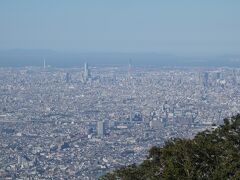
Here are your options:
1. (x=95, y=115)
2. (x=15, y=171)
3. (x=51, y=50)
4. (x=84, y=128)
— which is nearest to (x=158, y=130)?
(x=84, y=128)

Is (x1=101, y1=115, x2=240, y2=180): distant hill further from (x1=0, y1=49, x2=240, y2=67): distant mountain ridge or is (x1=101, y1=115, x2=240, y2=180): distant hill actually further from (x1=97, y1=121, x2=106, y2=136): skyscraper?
(x1=0, y1=49, x2=240, y2=67): distant mountain ridge

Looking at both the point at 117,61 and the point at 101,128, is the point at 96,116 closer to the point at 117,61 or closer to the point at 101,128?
the point at 101,128

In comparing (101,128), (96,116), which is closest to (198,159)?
(101,128)

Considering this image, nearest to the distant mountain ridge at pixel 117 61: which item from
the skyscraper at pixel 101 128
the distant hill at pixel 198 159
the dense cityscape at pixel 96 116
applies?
the dense cityscape at pixel 96 116

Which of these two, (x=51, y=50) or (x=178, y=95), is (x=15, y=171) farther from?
(x=51, y=50)

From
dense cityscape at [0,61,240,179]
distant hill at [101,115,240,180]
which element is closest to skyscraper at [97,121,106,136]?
dense cityscape at [0,61,240,179]

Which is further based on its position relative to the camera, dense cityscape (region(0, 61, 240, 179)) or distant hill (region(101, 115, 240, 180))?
dense cityscape (region(0, 61, 240, 179))
